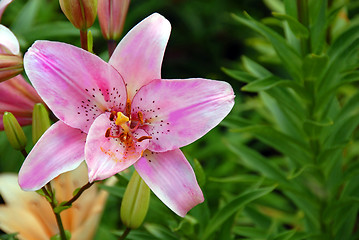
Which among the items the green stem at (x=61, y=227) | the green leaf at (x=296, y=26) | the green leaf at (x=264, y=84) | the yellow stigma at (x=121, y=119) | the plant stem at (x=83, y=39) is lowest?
the green stem at (x=61, y=227)

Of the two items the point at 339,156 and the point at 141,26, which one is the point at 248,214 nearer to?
the point at 339,156

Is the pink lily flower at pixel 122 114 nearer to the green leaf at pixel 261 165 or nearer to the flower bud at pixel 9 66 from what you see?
the flower bud at pixel 9 66

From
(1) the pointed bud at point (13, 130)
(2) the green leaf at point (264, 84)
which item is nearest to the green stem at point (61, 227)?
(1) the pointed bud at point (13, 130)

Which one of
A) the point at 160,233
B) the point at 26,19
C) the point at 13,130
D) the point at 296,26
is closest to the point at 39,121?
the point at 13,130

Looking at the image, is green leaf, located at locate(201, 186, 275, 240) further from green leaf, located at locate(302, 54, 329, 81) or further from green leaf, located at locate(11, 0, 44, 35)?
green leaf, located at locate(11, 0, 44, 35)

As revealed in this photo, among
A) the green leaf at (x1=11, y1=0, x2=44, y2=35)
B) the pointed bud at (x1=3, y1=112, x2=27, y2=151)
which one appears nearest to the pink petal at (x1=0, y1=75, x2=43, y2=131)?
the pointed bud at (x1=3, y1=112, x2=27, y2=151)

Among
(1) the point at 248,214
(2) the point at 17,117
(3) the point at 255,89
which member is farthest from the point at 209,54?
(2) the point at 17,117
